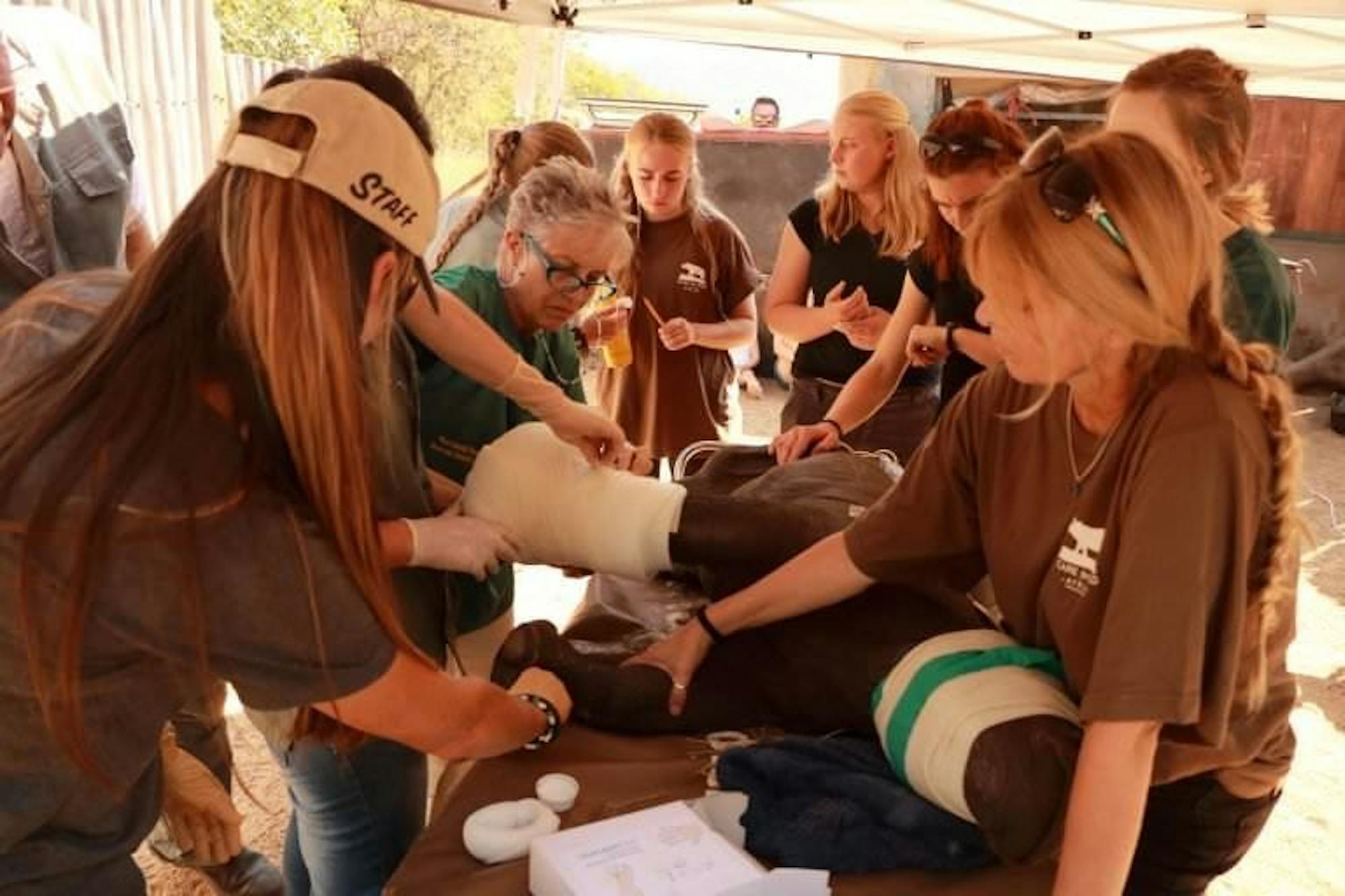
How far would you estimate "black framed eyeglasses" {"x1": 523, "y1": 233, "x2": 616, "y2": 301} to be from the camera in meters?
1.66

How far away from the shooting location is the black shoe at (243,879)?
197cm

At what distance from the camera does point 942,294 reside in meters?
2.27

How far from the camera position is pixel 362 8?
10617mm

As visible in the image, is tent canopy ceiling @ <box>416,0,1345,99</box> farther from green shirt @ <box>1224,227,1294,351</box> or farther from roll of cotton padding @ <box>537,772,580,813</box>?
roll of cotton padding @ <box>537,772,580,813</box>

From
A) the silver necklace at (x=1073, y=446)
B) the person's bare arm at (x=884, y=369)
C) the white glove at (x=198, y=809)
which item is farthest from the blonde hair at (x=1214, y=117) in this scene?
the white glove at (x=198, y=809)

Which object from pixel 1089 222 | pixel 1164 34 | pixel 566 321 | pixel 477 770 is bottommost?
pixel 477 770

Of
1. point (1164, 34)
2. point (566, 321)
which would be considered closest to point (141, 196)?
point (566, 321)

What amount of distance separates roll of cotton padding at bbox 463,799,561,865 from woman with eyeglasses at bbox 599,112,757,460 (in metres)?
1.76

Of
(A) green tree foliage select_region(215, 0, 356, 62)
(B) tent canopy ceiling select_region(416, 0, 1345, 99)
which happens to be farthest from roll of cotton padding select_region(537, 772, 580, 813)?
(A) green tree foliage select_region(215, 0, 356, 62)

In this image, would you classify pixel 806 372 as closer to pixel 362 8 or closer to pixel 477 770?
pixel 477 770

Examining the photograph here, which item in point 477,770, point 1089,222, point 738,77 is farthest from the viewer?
point 738,77

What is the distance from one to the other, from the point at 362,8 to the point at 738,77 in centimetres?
496

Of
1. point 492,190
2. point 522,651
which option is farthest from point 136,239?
point 522,651

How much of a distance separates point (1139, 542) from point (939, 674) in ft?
1.05
